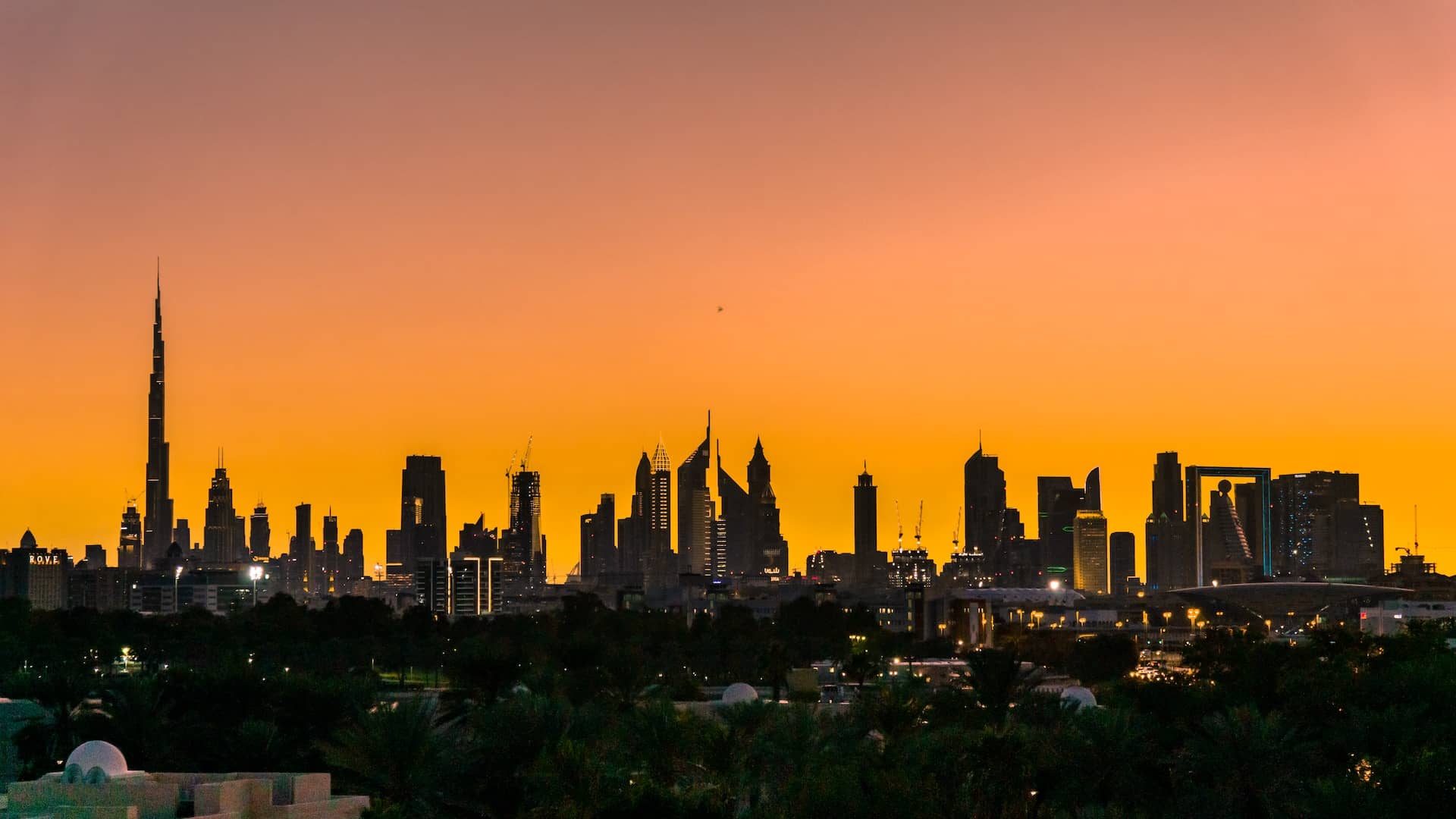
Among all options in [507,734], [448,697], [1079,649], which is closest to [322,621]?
[1079,649]

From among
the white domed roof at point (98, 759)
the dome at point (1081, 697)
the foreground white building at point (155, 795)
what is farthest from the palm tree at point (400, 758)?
the dome at point (1081, 697)

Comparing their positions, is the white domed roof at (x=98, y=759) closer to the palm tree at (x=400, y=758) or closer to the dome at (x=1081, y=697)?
the palm tree at (x=400, y=758)

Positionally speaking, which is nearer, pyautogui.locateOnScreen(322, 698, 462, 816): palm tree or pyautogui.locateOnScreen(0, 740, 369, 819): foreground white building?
pyautogui.locateOnScreen(0, 740, 369, 819): foreground white building

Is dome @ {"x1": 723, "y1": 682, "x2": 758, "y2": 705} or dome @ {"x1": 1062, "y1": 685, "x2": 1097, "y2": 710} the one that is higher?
dome @ {"x1": 723, "y1": 682, "x2": 758, "y2": 705}

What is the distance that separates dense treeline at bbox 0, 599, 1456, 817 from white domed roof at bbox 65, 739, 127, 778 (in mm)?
5470

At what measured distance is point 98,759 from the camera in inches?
1652

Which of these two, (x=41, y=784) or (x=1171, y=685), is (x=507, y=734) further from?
(x=1171, y=685)

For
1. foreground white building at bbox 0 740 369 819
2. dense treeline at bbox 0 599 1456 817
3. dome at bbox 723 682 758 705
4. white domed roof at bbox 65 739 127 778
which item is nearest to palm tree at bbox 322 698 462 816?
dense treeline at bbox 0 599 1456 817

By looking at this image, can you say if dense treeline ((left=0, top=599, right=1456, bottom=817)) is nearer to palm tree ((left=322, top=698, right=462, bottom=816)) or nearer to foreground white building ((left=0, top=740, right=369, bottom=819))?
palm tree ((left=322, top=698, right=462, bottom=816))

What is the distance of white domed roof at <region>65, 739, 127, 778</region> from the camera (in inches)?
1646

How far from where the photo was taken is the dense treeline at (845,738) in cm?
4072

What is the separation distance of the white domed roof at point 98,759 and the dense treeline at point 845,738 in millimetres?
5470

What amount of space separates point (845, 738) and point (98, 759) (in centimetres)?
2367

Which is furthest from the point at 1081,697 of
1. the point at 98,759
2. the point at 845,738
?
the point at 98,759
